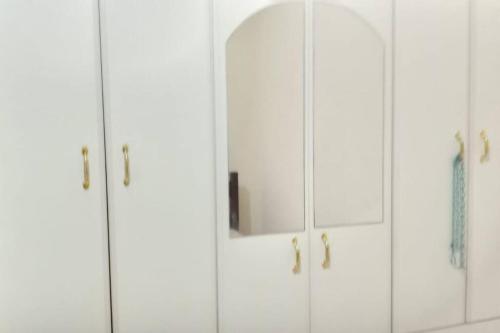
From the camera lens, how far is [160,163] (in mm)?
1556

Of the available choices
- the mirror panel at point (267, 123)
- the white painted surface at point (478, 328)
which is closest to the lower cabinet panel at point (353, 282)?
the mirror panel at point (267, 123)

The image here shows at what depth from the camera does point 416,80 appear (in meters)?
1.84

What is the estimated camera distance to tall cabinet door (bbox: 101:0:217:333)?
1.51 metres

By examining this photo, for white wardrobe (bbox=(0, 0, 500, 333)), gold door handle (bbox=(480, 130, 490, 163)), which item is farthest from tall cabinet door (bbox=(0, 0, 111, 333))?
gold door handle (bbox=(480, 130, 490, 163))

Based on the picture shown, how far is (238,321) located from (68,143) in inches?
31.7

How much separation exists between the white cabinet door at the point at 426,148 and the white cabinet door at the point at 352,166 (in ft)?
0.18

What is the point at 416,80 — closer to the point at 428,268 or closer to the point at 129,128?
the point at 428,268

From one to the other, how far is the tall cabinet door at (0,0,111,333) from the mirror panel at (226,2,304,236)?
0.44 meters

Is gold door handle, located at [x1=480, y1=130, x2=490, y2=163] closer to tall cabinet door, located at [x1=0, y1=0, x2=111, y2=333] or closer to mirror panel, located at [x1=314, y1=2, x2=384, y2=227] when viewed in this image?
mirror panel, located at [x1=314, y1=2, x2=384, y2=227]

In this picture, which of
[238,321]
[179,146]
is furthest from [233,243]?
[179,146]

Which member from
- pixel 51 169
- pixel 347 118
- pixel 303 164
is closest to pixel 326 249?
pixel 303 164

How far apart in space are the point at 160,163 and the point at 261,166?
364 mm

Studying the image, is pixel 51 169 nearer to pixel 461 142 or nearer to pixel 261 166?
pixel 261 166

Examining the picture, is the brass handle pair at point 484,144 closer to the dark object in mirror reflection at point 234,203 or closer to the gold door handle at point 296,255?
the gold door handle at point 296,255
